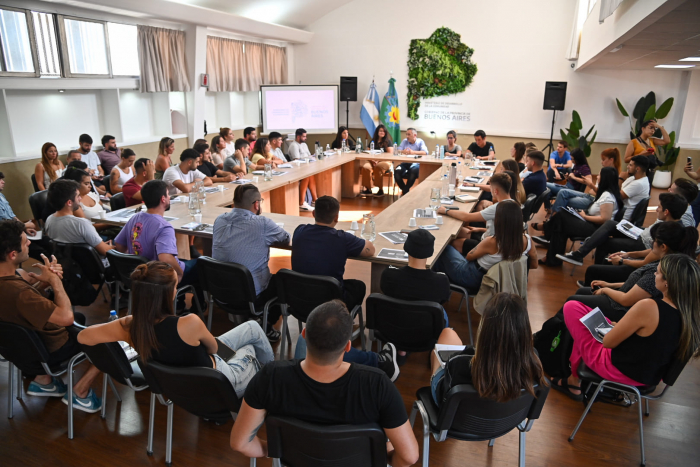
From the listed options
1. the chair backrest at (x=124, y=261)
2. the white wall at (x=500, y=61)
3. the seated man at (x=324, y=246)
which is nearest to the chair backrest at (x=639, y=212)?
the seated man at (x=324, y=246)

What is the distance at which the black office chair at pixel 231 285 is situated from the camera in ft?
10.1

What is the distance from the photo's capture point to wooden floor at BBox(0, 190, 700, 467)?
2.48 metres

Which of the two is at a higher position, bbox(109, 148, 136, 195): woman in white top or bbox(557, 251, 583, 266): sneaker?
bbox(109, 148, 136, 195): woman in white top

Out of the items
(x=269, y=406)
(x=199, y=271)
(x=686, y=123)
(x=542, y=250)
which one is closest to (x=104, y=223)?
(x=199, y=271)

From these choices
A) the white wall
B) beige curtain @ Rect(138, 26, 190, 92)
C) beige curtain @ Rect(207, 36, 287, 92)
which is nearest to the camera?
beige curtain @ Rect(138, 26, 190, 92)

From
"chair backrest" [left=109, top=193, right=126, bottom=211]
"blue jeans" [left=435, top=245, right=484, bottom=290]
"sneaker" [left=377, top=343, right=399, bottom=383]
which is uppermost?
"chair backrest" [left=109, top=193, right=126, bottom=211]

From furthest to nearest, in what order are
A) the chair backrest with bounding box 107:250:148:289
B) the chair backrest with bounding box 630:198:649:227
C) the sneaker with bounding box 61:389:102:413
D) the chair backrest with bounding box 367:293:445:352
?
the chair backrest with bounding box 630:198:649:227
the chair backrest with bounding box 107:250:148:289
the sneaker with bounding box 61:389:102:413
the chair backrest with bounding box 367:293:445:352

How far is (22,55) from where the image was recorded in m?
5.85

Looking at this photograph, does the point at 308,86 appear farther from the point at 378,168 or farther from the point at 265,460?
the point at 265,460

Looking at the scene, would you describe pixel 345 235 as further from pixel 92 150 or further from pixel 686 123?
pixel 686 123

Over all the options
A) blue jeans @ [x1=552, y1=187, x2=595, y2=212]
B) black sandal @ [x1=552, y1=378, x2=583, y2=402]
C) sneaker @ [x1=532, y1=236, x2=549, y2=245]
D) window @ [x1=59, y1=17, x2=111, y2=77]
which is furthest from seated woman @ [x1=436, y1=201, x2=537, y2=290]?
window @ [x1=59, y1=17, x2=111, y2=77]

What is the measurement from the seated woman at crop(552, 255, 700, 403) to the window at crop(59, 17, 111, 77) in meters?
7.04

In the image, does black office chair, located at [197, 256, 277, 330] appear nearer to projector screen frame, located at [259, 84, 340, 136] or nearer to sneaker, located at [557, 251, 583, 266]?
sneaker, located at [557, 251, 583, 266]

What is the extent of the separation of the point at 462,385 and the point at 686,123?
31.2 ft
